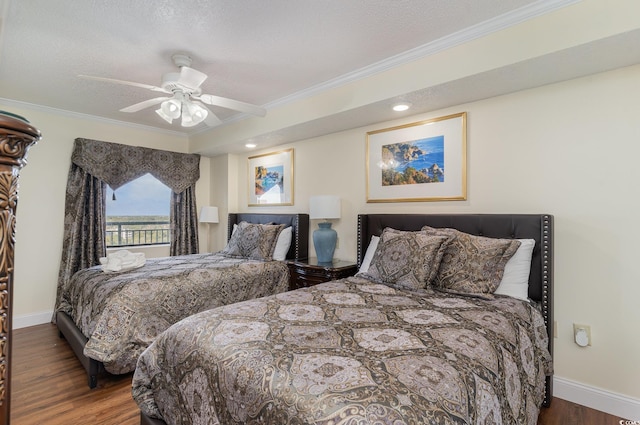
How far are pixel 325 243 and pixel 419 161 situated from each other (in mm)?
1263

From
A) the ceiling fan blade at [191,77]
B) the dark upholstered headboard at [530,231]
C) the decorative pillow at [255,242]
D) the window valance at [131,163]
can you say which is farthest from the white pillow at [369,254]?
the window valance at [131,163]

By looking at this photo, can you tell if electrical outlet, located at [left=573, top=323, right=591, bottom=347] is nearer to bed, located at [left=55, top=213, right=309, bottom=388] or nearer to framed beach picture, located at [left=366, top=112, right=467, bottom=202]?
framed beach picture, located at [left=366, top=112, right=467, bottom=202]

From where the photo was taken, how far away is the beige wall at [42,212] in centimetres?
366

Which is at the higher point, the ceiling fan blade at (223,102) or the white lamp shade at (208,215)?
the ceiling fan blade at (223,102)

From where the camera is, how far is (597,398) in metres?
2.15

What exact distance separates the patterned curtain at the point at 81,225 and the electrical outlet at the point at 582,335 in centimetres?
491

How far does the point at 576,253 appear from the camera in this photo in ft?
7.39

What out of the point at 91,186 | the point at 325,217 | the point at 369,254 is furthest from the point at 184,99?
the point at 91,186

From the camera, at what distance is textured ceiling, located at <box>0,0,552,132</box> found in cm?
198

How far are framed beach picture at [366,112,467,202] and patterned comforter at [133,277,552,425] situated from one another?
3.96 feet

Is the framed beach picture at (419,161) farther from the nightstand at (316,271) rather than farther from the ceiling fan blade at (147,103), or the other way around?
the ceiling fan blade at (147,103)

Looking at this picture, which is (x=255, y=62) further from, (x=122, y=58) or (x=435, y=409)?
(x=435, y=409)

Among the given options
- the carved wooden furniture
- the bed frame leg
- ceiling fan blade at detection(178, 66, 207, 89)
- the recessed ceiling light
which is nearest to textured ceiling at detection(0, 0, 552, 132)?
ceiling fan blade at detection(178, 66, 207, 89)

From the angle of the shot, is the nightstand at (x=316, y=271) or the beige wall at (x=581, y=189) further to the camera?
the nightstand at (x=316, y=271)
